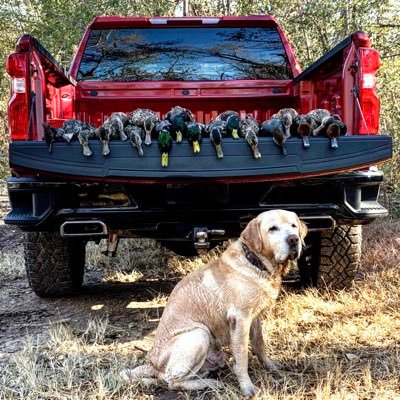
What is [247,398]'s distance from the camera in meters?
2.86

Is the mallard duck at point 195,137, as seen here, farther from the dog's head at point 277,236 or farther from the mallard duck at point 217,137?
the dog's head at point 277,236

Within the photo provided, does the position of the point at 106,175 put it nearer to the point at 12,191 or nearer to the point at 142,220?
the point at 142,220

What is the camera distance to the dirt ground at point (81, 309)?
13.1 ft

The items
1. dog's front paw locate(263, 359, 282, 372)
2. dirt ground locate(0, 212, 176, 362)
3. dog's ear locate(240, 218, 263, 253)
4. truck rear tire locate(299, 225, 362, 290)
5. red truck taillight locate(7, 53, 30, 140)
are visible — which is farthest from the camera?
truck rear tire locate(299, 225, 362, 290)

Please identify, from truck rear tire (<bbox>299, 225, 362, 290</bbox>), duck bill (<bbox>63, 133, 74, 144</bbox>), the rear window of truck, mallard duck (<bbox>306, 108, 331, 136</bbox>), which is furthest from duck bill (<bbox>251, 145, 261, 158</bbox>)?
the rear window of truck

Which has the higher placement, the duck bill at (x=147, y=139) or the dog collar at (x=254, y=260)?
the duck bill at (x=147, y=139)

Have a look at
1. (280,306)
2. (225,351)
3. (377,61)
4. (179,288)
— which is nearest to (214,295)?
(179,288)

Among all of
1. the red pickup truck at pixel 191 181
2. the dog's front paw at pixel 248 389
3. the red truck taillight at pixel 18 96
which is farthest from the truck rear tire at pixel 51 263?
the dog's front paw at pixel 248 389

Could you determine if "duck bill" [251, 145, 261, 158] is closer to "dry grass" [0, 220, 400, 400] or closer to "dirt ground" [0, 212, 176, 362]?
"dry grass" [0, 220, 400, 400]

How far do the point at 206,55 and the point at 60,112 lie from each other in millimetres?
1451

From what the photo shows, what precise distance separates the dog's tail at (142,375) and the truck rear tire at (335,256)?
5.97 feet

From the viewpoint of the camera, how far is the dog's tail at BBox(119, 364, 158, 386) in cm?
301

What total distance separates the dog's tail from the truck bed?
1.04m

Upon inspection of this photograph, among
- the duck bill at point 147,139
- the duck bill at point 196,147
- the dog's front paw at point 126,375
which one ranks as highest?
the duck bill at point 147,139
